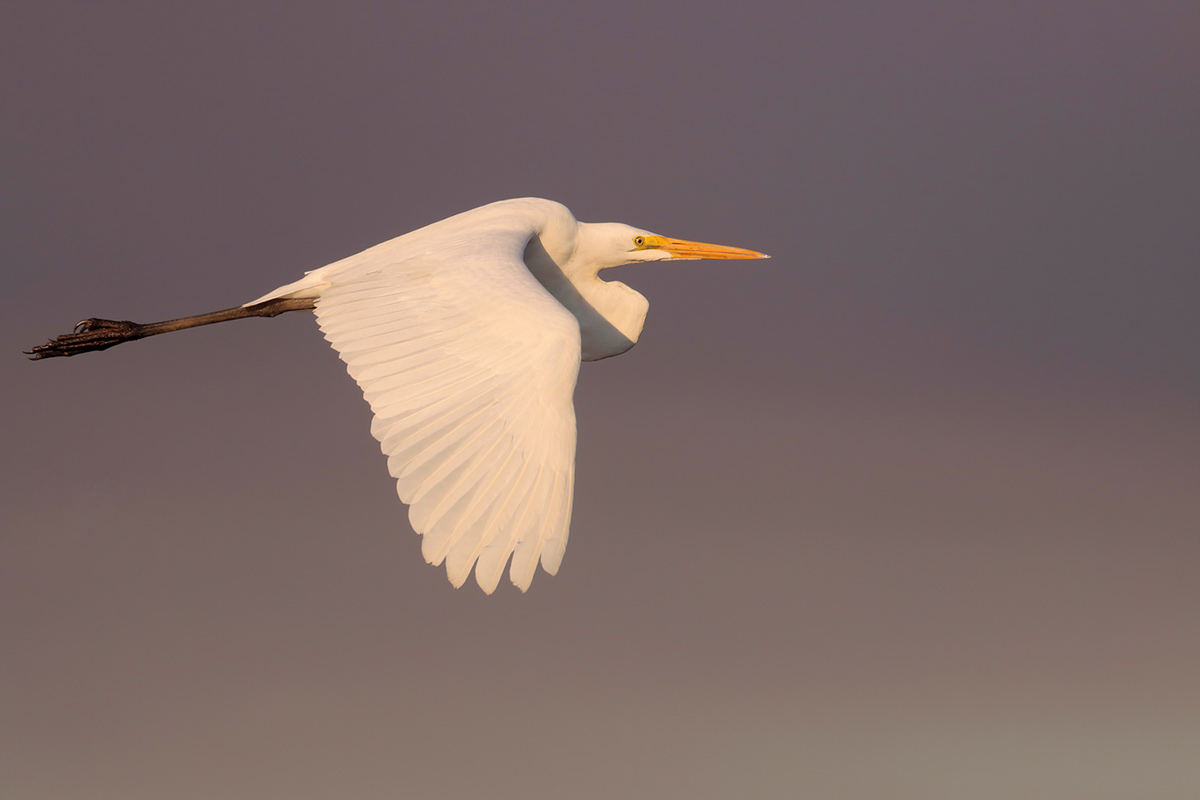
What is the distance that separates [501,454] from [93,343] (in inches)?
104

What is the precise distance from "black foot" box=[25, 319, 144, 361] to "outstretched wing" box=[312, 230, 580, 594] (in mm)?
1404

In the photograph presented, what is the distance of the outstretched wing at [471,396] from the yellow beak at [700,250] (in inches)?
49.3

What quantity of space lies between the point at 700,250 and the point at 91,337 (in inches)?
102

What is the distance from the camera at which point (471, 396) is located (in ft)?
9.86

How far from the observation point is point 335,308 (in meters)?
3.64

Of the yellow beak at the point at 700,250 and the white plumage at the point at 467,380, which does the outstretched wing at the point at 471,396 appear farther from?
the yellow beak at the point at 700,250

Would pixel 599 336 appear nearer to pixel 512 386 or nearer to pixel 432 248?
pixel 432 248

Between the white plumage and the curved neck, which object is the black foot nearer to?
the white plumage

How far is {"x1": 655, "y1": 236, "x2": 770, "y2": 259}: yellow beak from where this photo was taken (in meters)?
4.85

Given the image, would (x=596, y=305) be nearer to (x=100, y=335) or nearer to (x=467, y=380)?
(x=467, y=380)

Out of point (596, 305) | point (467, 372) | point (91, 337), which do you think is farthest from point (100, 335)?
point (467, 372)

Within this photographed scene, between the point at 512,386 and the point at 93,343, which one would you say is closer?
the point at 512,386

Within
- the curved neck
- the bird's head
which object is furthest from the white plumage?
the bird's head

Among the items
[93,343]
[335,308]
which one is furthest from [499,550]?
[93,343]
